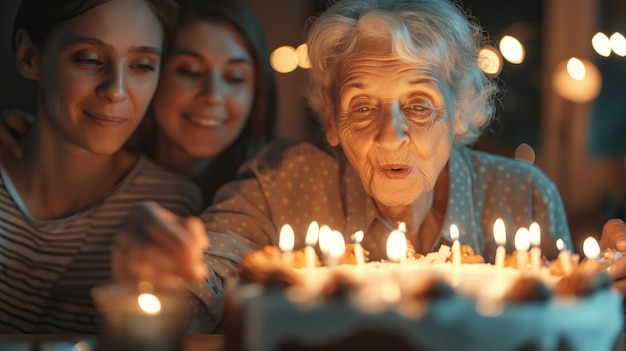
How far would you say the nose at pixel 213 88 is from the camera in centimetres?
252

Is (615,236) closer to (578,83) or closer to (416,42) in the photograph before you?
(416,42)

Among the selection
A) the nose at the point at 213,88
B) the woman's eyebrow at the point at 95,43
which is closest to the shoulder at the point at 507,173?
the nose at the point at 213,88

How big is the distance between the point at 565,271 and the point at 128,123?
4.36 ft

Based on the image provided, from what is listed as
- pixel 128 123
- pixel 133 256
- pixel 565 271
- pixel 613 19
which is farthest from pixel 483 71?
pixel 613 19

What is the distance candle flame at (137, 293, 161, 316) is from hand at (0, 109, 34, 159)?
1216mm

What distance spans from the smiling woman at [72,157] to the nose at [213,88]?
0.52 feet

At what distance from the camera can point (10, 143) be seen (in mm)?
2477

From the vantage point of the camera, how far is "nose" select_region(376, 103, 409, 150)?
2.10 metres

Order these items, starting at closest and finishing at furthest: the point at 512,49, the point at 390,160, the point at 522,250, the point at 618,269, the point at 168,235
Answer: the point at 168,235 < the point at 522,250 < the point at 618,269 < the point at 390,160 < the point at 512,49

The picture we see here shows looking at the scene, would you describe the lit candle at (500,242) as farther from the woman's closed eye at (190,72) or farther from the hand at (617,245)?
the woman's closed eye at (190,72)

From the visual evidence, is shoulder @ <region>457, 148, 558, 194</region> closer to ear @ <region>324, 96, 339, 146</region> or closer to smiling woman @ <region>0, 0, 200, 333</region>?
ear @ <region>324, 96, 339, 146</region>

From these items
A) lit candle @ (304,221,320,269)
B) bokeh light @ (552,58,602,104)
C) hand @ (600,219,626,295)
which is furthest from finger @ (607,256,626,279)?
bokeh light @ (552,58,602,104)

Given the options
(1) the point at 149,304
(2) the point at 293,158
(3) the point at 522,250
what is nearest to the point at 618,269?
(3) the point at 522,250

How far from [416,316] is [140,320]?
45 cm
